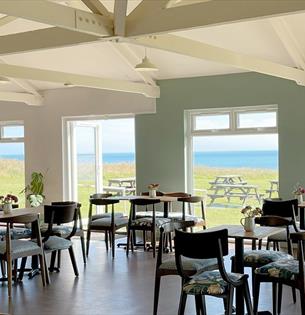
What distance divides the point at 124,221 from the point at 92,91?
2912mm

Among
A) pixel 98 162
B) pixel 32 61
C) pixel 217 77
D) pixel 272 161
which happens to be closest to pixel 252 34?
pixel 217 77

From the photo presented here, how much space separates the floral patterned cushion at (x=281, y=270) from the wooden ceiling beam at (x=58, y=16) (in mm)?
2370

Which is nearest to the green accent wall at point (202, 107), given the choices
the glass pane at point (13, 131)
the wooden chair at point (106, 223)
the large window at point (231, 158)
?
the large window at point (231, 158)

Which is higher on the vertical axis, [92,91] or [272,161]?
[92,91]

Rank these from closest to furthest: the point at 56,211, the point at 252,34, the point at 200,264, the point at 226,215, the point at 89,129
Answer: the point at 200,264 < the point at 56,211 < the point at 252,34 < the point at 226,215 < the point at 89,129

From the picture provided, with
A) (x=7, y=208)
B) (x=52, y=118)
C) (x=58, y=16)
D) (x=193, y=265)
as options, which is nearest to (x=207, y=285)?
(x=193, y=265)

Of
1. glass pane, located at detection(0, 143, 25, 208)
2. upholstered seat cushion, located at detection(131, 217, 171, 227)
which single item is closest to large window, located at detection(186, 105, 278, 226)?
upholstered seat cushion, located at detection(131, 217, 171, 227)

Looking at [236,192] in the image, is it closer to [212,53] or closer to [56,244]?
[212,53]

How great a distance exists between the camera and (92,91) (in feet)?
32.7

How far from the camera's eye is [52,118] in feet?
34.2

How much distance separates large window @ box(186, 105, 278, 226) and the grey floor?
243 cm

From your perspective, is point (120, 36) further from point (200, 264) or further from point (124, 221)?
point (124, 221)

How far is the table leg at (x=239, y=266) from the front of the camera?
4.46 metres

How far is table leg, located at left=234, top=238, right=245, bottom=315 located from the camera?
446 cm
